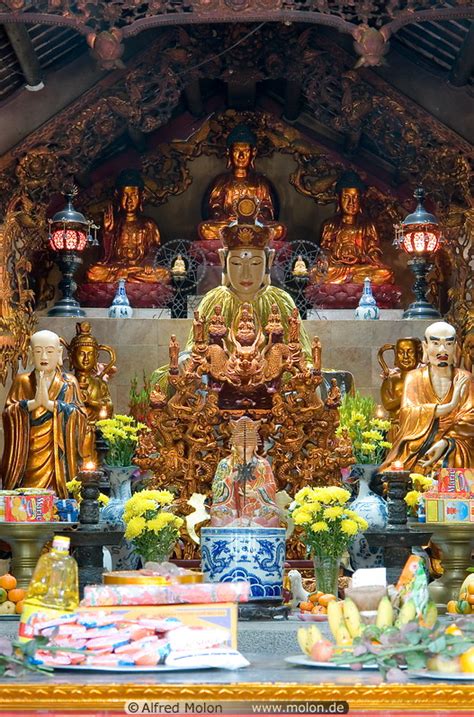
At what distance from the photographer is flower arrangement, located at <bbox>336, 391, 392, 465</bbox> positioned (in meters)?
7.56

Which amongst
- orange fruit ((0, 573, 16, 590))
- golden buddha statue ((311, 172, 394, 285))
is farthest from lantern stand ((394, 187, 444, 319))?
Result: orange fruit ((0, 573, 16, 590))

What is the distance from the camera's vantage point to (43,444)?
872cm

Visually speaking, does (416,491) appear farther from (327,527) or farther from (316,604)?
(316,604)

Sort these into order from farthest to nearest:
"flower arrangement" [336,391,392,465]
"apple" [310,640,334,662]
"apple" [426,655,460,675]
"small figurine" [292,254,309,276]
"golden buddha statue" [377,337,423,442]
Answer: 1. "small figurine" [292,254,309,276]
2. "golden buddha statue" [377,337,423,442]
3. "flower arrangement" [336,391,392,465]
4. "apple" [310,640,334,662]
5. "apple" [426,655,460,675]

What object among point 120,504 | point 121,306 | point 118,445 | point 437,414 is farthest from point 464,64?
point 120,504

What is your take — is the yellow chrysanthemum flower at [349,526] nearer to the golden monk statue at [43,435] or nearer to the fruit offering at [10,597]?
the fruit offering at [10,597]

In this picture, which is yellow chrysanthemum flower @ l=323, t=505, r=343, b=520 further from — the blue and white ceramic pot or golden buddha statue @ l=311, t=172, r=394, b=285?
golden buddha statue @ l=311, t=172, r=394, b=285

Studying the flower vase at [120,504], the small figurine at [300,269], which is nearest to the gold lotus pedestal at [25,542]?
the flower vase at [120,504]

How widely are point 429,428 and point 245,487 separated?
2527 millimetres

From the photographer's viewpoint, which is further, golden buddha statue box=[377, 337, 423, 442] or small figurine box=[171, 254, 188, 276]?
small figurine box=[171, 254, 188, 276]

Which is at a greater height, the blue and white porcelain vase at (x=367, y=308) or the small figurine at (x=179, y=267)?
the small figurine at (x=179, y=267)

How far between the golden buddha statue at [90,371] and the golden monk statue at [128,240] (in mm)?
1728

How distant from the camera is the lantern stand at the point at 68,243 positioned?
10.8 meters

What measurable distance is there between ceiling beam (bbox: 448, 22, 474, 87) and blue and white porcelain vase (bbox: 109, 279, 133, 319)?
2.88 metres
